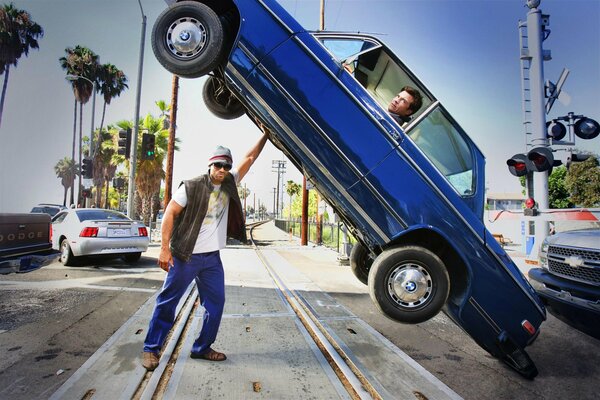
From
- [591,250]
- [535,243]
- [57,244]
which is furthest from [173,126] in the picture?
[591,250]

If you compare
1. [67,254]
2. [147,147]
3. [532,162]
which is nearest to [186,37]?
[532,162]

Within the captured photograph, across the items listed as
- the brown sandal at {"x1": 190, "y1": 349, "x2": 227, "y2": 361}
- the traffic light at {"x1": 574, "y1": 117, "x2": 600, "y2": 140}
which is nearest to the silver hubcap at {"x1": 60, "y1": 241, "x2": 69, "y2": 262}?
the brown sandal at {"x1": 190, "y1": 349, "x2": 227, "y2": 361}

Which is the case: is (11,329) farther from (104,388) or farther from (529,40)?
(529,40)

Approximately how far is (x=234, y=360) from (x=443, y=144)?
258 centimetres

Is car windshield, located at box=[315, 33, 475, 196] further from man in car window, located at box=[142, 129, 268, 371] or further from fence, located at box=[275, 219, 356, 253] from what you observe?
fence, located at box=[275, 219, 356, 253]

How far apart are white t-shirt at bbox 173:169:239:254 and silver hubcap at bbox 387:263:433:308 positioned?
150cm

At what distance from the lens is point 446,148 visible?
3078mm

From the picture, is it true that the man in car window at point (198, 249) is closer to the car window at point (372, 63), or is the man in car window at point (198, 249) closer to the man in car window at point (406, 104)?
the car window at point (372, 63)

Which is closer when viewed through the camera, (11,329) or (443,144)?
(443,144)

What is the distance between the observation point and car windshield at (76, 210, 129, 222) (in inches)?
316

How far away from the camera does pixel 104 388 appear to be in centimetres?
256

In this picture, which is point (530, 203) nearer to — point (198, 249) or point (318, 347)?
point (318, 347)

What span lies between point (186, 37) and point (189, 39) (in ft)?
0.10

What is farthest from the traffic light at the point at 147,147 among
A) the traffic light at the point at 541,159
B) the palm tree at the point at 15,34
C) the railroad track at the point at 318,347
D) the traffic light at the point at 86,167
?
the traffic light at the point at 541,159
